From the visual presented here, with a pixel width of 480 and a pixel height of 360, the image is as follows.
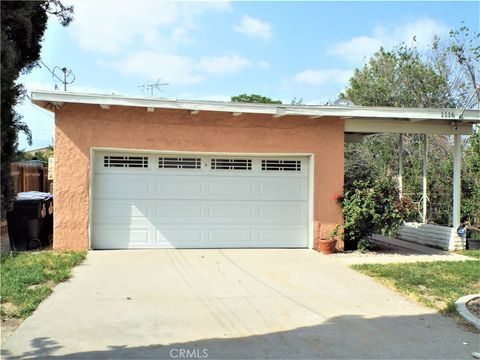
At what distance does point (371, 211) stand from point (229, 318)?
18.1 ft

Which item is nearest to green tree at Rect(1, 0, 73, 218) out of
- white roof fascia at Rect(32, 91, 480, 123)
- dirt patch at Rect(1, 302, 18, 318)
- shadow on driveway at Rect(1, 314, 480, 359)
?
shadow on driveway at Rect(1, 314, 480, 359)

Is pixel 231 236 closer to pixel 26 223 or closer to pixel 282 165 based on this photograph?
pixel 282 165

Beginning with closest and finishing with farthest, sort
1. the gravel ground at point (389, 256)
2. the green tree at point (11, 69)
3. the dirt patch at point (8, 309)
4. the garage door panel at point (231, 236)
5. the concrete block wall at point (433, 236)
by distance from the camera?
the green tree at point (11, 69)
the dirt patch at point (8, 309)
the gravel ground at point (389, 256)
the garage door panel at point (231, 236)
the concrete block wall at point (433, 236)

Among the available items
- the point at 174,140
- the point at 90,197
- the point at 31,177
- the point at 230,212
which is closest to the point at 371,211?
the point at 230,212

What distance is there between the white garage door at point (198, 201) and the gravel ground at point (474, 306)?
15.7ft

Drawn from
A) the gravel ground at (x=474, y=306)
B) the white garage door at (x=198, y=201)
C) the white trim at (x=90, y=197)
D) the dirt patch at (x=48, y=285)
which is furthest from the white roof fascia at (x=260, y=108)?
the gravel ground at (x=474, y=306)

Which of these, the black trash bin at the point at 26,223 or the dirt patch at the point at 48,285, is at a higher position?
the black trash bin at the point at 26,223

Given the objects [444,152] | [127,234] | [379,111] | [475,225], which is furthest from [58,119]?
[444,152]

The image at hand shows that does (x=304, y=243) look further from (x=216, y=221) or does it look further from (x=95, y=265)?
(x=95, y=265)

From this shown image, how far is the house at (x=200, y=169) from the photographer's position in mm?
9883

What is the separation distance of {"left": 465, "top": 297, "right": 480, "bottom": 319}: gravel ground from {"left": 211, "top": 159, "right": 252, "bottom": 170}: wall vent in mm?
5591

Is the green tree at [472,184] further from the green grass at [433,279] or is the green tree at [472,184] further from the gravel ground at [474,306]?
the gravel ground at [474,306]

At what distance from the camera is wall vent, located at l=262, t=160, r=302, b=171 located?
35.9 feet

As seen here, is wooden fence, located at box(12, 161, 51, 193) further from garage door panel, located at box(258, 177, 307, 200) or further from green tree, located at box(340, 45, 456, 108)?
green tree, located at box(340, 45, 456, 108)
